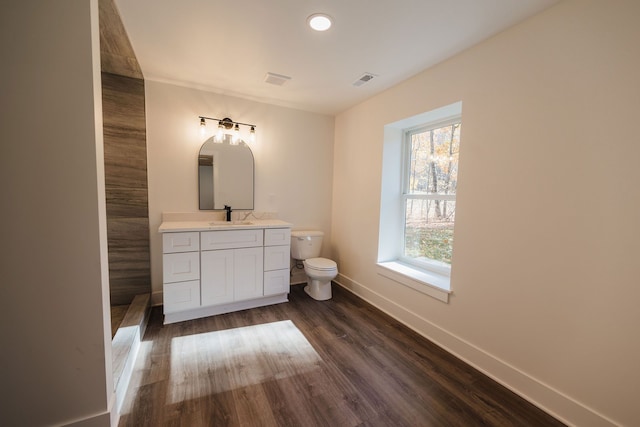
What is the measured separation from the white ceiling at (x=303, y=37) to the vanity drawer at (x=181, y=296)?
1.97 m

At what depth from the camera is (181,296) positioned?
2391 millimetres

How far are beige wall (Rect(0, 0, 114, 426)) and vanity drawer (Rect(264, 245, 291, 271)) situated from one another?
5.25 ft

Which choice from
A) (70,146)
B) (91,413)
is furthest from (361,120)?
(91,413)

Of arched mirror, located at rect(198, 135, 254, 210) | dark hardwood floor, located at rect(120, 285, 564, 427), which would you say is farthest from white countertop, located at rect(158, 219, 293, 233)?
dark hardwood floor, located at rect(120, 285, 564, 427)

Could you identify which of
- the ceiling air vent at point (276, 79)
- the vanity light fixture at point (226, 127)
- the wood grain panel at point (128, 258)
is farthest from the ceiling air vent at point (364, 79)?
the wood grain panel at point (128, 258)

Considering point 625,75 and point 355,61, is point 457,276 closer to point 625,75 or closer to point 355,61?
point 625,75

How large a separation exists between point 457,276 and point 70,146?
2470mm

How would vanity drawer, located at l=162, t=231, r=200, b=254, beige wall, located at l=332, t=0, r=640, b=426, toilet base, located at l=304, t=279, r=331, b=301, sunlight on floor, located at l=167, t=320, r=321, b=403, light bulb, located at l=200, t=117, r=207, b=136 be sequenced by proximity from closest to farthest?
beige wall, located at l=332, t=0, r=640, b=426, sunlight on floor, located at l=167, t=320, r=321, b=403, vanity drawer, located at l=162, t=231, r=200, b=254, light bulb, located at l=200, t=117, r=207, b=136, toilet base, located at l=304, t=279, r=331, b=301

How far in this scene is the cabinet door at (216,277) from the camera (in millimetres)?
2477

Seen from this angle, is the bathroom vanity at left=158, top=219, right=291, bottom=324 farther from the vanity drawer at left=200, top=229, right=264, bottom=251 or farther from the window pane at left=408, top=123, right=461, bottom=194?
the window pane at left=408, top=123, right=461, bottom=194

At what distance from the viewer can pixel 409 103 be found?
241 cm

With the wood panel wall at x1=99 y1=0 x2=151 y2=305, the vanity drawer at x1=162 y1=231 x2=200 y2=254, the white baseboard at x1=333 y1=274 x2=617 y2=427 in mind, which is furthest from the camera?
the wood panel wall at x1=99 y1=0 x2=151 y2=305

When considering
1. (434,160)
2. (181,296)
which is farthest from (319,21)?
(181,296)

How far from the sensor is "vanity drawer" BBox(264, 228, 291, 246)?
2.78 metres
